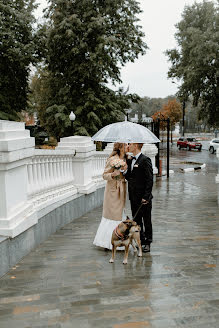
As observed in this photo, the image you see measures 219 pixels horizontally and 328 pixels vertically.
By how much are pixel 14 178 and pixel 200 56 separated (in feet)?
94.7

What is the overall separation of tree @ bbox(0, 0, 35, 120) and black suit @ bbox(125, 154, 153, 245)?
18588 mm

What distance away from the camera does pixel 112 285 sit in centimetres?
388

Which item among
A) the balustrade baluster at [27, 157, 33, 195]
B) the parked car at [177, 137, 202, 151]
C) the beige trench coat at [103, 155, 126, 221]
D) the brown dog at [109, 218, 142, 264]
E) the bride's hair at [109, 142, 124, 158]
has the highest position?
the bride's hair at [109, 142, 124, 158]

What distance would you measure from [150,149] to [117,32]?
51.1ft

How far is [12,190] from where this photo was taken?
14.1 feet

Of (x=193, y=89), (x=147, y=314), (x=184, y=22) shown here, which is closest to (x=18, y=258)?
(x=147, y=314)

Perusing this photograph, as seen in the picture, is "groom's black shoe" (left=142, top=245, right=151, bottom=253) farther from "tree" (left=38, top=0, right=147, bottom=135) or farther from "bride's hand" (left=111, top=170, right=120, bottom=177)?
"tree" (left=38, top=0, right=147, bottom=135)

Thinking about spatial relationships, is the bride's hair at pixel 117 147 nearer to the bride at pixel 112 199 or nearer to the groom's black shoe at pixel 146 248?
the bride at pixel 112 199

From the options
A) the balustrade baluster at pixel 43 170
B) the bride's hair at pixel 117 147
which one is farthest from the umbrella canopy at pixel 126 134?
the balustrade baluster at pixel 43 170

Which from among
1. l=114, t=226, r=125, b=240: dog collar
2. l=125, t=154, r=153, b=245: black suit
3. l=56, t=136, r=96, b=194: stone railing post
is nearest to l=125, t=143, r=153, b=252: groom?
l=125, t=154, r=153, b=245: black suit

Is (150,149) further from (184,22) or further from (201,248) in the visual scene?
(184,22)

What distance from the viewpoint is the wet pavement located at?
10.3 feet

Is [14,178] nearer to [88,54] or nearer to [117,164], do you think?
[117,164]

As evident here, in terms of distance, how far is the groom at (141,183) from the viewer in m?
5.18
